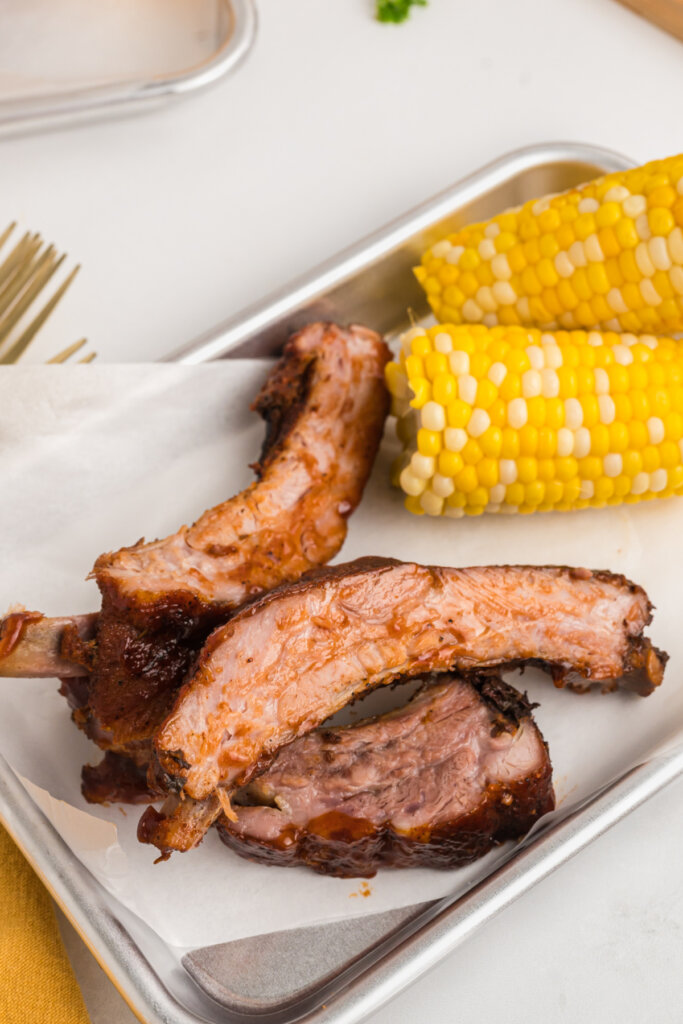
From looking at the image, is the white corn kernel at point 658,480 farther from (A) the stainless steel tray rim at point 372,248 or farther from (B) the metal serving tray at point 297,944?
(A) the stainless steel tray rim at point 372,248

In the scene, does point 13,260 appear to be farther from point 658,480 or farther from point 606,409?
point 658,480

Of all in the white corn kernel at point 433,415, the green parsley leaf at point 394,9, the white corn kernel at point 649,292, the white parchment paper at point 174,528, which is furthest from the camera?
the green parsley leaf at point 394,9

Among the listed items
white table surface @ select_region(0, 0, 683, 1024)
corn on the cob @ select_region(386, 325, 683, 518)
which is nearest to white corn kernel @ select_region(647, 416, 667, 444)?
corn on the cob @ select_region(386, 325, 683, 518)

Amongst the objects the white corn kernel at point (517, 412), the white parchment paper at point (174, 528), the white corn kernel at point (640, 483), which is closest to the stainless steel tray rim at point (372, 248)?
the white parchment paper at point (174, 528)

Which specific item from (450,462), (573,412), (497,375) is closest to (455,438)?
(450,462)

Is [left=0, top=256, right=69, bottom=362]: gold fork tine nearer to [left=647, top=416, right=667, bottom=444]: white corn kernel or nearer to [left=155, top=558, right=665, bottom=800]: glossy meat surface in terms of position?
[left=155, top=558, right=665, bottom=800]: glossy meat surface

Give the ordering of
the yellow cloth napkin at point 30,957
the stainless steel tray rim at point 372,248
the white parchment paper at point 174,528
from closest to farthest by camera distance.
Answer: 1. the yellow cloth napkin at point 30,957
2. the white parchment paper at point 174,528
3. the stainless steel tray rim at point 372,248

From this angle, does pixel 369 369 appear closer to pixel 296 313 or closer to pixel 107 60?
pixel 296 313

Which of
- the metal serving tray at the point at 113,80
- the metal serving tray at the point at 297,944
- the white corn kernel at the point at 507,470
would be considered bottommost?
the metal serving tray at the point at 297,944
